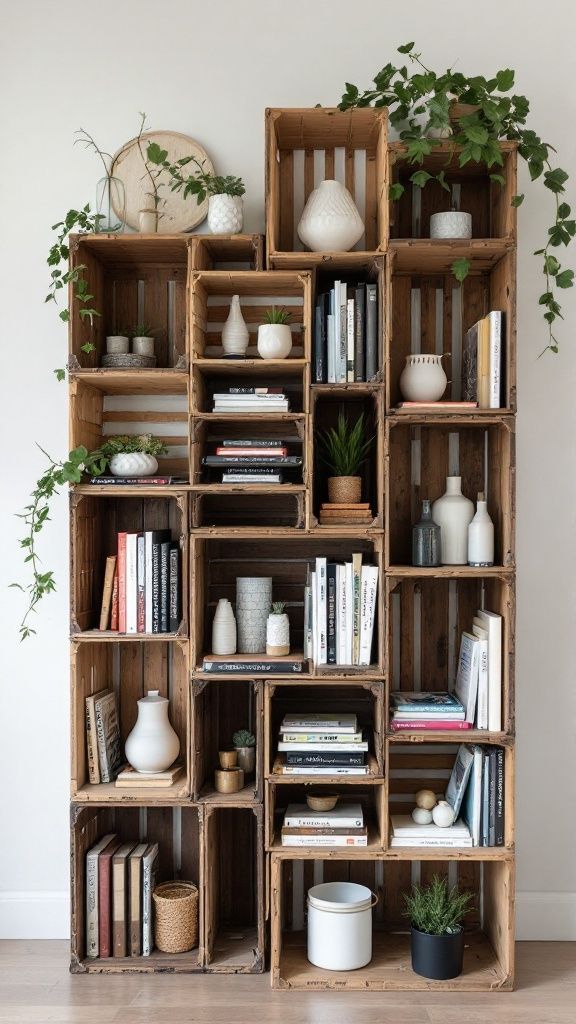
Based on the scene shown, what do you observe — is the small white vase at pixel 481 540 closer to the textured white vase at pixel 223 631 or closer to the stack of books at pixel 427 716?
the stack of books at pixel 427 716

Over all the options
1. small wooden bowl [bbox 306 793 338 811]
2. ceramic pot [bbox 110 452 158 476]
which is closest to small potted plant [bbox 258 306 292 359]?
ceramic pot [bbox 110 452 158 476]

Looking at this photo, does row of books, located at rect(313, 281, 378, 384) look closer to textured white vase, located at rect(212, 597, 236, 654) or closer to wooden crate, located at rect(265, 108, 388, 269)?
wooden crate, located at rect(265, 108, 388, 269)

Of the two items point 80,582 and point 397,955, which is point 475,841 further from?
point 80,582

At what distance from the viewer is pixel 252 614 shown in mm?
2801

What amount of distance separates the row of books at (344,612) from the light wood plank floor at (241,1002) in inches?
37.2

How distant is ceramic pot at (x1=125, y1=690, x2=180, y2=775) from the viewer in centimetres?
278

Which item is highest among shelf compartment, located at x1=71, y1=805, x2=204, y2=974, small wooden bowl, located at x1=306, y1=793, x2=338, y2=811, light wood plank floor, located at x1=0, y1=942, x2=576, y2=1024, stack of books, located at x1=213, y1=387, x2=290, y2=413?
stack of books, located at x1=213, y1=387, x2=290, y2=413

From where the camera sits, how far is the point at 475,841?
8.66ft

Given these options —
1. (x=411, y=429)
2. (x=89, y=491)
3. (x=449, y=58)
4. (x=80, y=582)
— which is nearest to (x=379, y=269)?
(x=411, y=429)

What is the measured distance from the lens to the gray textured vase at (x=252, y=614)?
2801mm

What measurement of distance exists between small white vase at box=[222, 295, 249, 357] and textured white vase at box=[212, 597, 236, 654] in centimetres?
78

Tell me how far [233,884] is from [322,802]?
484 mm

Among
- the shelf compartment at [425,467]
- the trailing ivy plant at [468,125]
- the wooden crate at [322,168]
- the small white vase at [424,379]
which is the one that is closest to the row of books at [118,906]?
the shelf compartment at [425,467]

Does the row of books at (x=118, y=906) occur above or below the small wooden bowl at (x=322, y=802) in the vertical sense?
below
